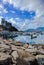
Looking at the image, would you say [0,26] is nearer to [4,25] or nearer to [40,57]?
[4,25]

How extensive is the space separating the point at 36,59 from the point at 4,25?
36288 millimetres

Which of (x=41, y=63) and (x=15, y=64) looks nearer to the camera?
(x=41, y=63)

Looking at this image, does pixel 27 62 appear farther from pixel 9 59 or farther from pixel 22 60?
pixel 9 59

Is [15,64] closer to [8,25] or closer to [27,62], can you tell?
[27,62]

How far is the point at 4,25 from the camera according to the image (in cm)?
4184

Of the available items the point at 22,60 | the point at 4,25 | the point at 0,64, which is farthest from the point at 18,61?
the point at 4,25

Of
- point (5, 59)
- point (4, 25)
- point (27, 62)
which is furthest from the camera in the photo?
point (4, 25)

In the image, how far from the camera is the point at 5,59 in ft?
20.4

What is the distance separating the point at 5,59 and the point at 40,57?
54.2 inches

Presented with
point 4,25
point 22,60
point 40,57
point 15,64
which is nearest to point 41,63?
point 40,57

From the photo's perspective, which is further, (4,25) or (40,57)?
(4,25)

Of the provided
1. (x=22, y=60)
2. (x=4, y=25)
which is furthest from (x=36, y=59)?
(x=4, y=25)

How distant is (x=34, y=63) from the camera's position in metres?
6.02

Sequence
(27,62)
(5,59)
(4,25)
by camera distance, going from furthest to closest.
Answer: (4,25)
(5,59)
(27,62)
